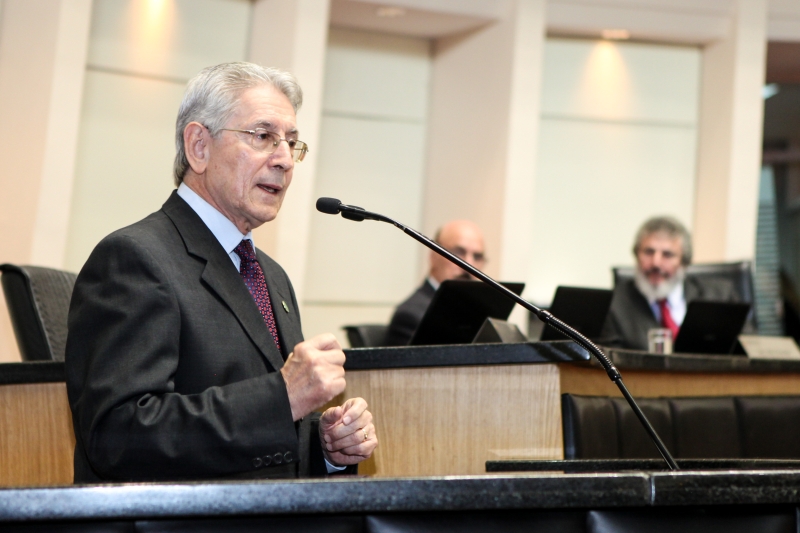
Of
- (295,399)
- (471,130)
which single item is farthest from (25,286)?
(471,130)

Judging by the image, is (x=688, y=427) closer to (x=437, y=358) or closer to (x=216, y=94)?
(x=437, y=358)

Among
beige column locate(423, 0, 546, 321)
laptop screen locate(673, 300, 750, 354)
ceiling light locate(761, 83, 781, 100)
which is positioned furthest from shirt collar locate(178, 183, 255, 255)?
ceiling light locate(761, 83, 781, 100)

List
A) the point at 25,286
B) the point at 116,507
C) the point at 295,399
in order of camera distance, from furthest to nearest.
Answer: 1. the point at 25,286
2. the point at 295,399
3. the point at 116,507

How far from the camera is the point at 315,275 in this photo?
6156 millimetres

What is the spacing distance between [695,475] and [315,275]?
5174 millimetres

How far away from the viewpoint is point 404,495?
1.00m

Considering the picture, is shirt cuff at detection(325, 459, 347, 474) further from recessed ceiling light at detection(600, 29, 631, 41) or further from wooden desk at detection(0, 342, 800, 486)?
recessed ceiling light at detection(600, 29, 631, 41)

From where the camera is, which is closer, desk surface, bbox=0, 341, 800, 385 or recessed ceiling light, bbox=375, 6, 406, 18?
desk surface, bbox=0, 341, 800, 385

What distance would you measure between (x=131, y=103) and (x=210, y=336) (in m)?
4.08

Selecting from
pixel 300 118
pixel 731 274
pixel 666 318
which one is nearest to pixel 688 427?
pixel 666 318

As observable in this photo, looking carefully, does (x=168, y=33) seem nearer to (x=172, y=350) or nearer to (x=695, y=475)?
(x=172, y=350)

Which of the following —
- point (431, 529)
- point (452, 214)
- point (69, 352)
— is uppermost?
point (452, 214)

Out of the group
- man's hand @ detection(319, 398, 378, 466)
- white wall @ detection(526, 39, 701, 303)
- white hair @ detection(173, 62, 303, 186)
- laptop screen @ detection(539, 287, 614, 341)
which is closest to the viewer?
man's hand @ detection(319, 398, 378, 466)

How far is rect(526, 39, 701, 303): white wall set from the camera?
6.39 m
